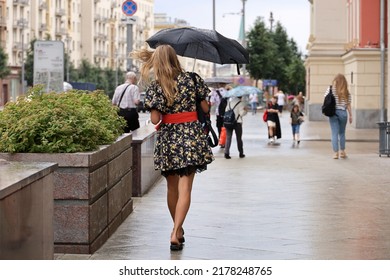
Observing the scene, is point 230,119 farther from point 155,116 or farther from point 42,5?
point 42,5

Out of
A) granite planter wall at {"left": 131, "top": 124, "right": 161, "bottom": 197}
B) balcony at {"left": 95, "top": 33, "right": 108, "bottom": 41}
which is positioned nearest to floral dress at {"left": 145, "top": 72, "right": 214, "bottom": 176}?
granite planter wall at {"left": 131, "top": 124, "right": 161, "bottom": 197}

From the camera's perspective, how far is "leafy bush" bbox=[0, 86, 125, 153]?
9125 millimetres

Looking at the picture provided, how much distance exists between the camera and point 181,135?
9.55 metres

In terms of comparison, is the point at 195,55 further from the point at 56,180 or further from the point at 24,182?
the point at 24,182

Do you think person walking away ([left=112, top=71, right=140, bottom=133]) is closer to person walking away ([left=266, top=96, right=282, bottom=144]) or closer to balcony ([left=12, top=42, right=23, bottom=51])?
person walking away ([left=266, top=96, right=282, bottom=144])

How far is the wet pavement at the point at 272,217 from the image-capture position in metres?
9.48

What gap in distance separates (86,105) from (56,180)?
7.71 feet

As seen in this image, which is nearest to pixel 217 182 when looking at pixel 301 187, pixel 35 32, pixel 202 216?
pixel 301 187

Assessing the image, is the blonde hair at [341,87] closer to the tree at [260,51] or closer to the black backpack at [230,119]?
the black backpack at [230,119]

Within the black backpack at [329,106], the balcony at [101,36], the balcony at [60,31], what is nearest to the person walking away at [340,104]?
the black backpack at [329,106]

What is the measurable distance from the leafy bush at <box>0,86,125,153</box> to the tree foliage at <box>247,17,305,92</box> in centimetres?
7890

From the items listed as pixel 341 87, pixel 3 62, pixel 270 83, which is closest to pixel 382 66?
pixel 341 87

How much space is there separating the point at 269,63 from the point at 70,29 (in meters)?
48.8

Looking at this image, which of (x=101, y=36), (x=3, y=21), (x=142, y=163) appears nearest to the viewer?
(x=142, y=163)
